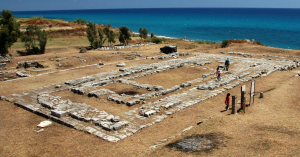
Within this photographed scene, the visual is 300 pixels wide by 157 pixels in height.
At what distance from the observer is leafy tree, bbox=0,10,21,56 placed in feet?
95.8

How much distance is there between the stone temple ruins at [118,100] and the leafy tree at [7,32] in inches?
591

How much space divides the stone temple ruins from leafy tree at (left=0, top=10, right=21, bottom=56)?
15023 millimetres

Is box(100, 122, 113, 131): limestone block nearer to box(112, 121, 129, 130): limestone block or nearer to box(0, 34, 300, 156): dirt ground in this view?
box(112, 121, 129, 130): limestone block

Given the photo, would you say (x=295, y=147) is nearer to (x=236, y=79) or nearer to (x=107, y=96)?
(x=107, y=96)

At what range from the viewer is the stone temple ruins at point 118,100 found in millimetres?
12008

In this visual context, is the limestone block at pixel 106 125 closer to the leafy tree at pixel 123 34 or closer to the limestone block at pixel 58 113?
the limestone block at pixel 58 113

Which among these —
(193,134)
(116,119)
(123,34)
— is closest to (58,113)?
(116,119)

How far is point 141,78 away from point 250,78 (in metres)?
8.68

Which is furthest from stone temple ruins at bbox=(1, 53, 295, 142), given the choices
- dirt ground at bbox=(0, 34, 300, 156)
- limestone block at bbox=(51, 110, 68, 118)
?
dirt ground at bbox=(0, 34, 300, 156)

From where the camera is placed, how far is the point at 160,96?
1612cm

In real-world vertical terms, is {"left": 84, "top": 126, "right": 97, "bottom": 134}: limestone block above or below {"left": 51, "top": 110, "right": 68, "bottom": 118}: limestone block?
below

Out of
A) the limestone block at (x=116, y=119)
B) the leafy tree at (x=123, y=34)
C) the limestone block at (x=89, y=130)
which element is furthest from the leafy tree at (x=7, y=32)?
the limestone block at (x=116, y=119)

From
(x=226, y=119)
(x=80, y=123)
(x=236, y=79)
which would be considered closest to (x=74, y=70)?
(x=80, y=123)

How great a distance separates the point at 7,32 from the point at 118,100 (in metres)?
21.6
